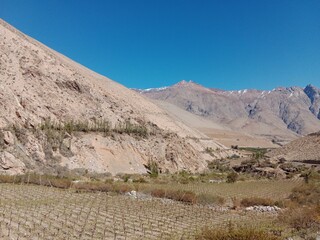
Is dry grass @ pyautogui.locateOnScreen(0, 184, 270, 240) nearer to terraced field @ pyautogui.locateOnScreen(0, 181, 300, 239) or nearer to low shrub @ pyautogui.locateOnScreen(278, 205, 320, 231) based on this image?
terraced field @ pyautogui.locateOnScreen(0, 181, 300, 239)

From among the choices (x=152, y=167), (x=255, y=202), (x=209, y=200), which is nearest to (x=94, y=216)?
(x=209, y=200)

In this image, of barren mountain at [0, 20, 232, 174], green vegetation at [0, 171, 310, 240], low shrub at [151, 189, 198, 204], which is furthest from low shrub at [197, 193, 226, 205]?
barren mountain at [0, 20, 232, 174]

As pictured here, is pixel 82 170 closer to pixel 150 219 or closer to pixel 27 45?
pixel 150 219

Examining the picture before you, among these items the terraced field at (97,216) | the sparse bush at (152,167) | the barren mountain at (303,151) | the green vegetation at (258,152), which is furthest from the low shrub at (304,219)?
the green vegetation at (258,152)

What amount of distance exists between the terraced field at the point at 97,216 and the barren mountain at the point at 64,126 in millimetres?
14111

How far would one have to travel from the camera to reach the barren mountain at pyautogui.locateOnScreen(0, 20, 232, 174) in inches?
1559

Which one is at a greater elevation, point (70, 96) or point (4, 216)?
point (70, 96)

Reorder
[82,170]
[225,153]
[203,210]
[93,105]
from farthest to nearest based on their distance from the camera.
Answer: [225,153], [93,105], [82,170], [203,210]

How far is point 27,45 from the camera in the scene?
61156mm

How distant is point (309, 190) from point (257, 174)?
25691 millimetres

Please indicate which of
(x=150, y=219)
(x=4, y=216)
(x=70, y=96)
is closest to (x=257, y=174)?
(x=70, y=96)

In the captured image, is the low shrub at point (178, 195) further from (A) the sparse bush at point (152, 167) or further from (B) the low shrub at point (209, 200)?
(A) the sparse bush at point (152, 167)

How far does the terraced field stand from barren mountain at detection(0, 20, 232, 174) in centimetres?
1411

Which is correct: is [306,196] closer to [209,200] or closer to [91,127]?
[209,200]
